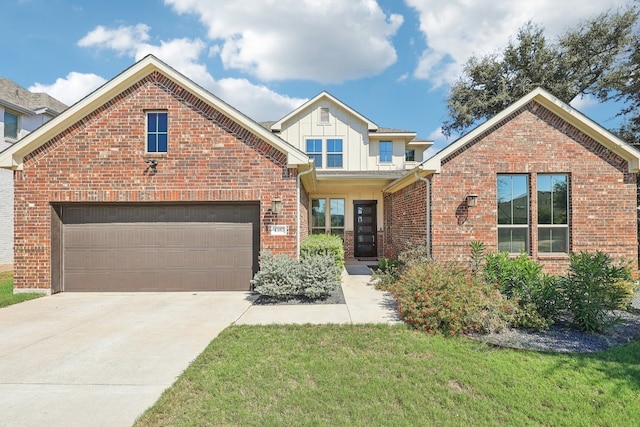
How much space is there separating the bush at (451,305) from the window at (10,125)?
1974cm

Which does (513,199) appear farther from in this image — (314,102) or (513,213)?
(314,102)

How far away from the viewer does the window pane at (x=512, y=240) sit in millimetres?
8148

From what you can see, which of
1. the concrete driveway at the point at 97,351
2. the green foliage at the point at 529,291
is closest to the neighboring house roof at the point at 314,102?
the concrete driveway at the point at 97,351

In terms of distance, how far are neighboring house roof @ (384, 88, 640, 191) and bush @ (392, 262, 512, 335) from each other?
11.1ft

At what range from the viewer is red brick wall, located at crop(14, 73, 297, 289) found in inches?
305

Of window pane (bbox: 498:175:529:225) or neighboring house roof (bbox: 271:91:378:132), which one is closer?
window pane (bbox: 498:175:529:225)

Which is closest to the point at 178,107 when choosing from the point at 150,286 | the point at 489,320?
the point at 150,286

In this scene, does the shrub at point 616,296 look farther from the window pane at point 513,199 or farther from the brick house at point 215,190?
the window pane at point 513,199

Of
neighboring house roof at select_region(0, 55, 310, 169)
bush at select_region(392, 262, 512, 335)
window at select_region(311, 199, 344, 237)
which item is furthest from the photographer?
window at select_region(311, 199, 344, 237)

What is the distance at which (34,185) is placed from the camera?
25.4ft

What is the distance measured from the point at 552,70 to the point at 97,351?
26.0 metres

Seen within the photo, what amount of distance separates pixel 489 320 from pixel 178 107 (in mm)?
8263

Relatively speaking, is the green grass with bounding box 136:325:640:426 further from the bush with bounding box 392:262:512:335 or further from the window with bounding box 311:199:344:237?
the window with bounding box 311:199:344:237

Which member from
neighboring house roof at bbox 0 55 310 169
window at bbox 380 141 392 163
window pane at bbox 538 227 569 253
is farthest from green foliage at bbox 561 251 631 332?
window at bbox 380 141 392 163
